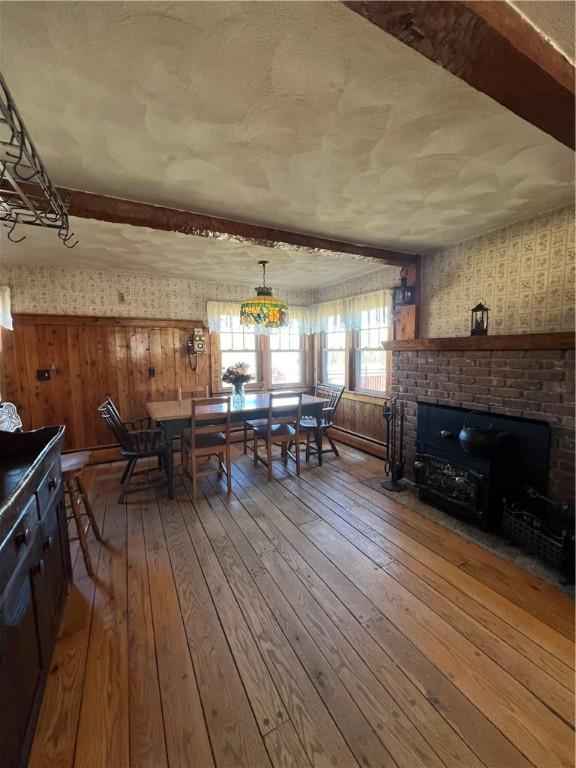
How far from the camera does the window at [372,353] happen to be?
4.33 meters

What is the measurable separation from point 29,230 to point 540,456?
4461mm

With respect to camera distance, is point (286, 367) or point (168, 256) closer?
point (168, 256)

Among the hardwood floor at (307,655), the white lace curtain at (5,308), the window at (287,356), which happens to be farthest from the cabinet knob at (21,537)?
the window at (287,356)

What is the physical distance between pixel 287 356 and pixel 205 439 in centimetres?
262

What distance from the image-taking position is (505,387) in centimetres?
255

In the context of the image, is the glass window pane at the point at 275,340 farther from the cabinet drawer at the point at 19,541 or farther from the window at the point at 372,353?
the cabinet drawer at the point at 19,541

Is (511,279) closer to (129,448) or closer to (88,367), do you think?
(129,448)

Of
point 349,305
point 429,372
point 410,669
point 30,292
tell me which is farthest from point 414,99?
point 30,292

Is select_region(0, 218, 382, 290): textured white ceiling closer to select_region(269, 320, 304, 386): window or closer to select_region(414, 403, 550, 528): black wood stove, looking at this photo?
select_region(269, 320, 304, 386): window

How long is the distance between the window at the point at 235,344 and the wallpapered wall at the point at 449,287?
0.38 m

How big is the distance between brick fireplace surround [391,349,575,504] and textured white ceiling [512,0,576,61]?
183 centimetres

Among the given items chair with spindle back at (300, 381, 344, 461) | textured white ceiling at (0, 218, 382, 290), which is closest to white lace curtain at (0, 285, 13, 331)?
textured white ceiling at (0, 218, 382, 290)

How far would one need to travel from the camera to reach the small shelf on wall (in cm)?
219

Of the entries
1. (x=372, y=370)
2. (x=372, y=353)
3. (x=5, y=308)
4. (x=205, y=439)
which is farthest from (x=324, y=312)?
(x=5, y=308)
